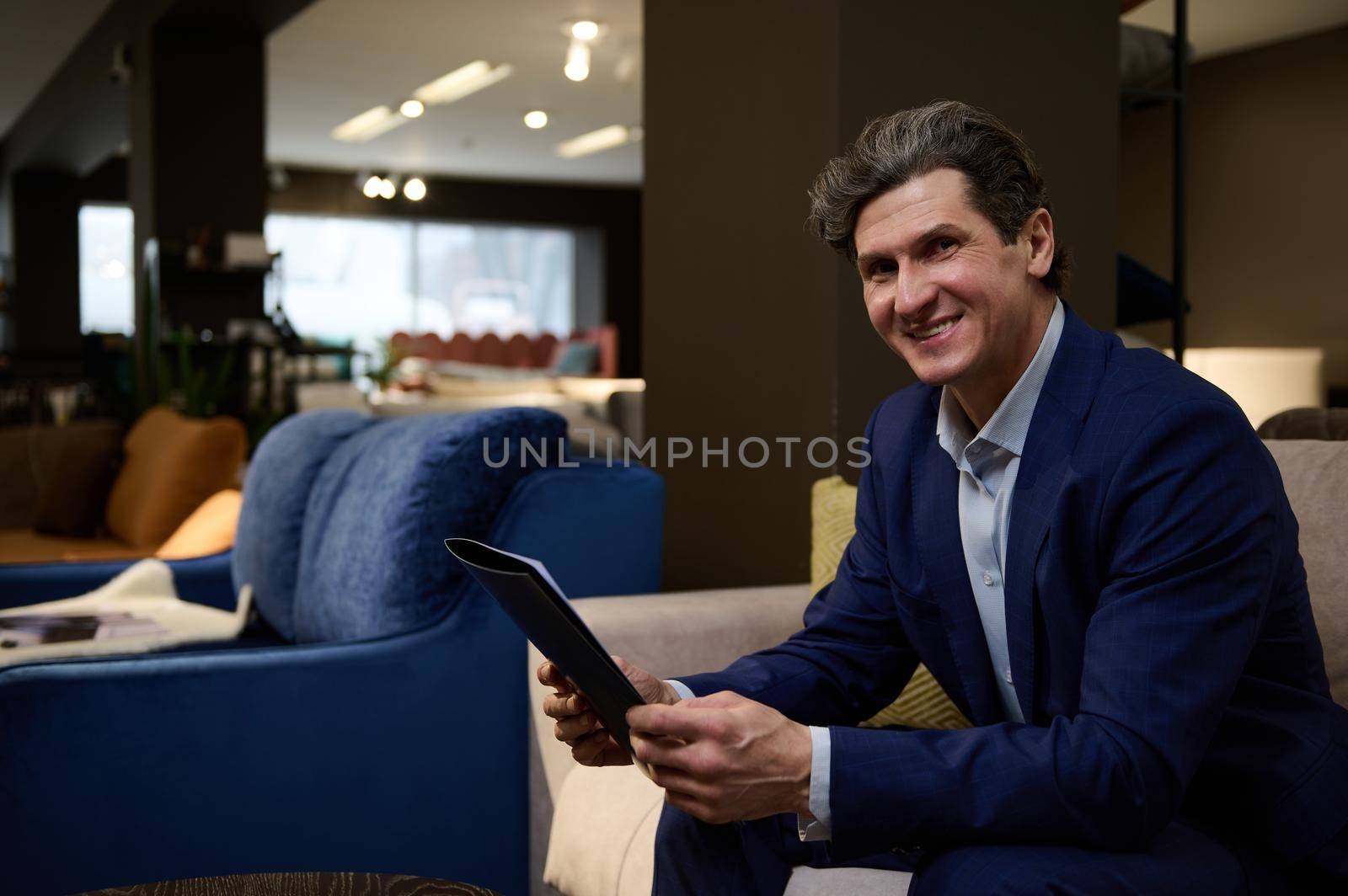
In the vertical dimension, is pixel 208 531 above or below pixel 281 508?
below

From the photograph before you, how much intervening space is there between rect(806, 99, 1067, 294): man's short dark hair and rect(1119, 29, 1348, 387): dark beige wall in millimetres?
5529

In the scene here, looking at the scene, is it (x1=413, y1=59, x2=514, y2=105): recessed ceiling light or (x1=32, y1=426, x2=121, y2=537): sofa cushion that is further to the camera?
(x1=413, y1=59, x2=514, y2=105): recessed ceiling light

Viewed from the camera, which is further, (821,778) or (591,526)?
(591,526)

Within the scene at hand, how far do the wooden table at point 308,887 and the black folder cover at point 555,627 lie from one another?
9.5 inches

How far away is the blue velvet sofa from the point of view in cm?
171

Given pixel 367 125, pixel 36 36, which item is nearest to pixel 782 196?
pixel 36 36

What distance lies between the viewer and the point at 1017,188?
120 cm

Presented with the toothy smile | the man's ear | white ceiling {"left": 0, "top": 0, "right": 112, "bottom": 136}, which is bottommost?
the toothy smile

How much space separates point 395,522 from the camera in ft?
6.68

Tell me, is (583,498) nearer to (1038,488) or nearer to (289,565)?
(289,565)

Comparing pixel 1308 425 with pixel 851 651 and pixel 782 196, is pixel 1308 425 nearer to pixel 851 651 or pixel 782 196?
pixel 851 651

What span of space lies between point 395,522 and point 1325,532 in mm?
1374

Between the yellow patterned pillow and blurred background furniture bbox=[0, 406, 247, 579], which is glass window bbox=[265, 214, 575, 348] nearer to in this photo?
blurred background furniture bbox=[0, 406, 247, 579]

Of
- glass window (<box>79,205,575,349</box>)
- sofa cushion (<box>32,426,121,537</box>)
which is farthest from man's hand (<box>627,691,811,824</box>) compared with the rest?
glass window (<box>79,205,575,349</box>)
